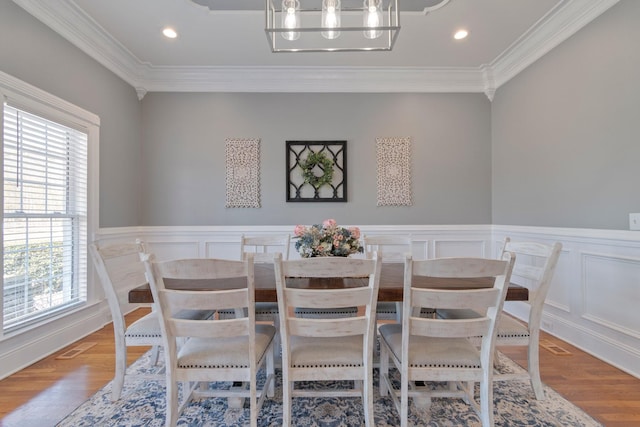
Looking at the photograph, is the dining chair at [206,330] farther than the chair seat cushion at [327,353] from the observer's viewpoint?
No

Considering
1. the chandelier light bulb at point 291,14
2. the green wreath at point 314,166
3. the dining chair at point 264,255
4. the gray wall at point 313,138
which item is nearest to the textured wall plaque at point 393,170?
the gray wall at point 313,138

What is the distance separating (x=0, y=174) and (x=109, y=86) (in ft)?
5.05

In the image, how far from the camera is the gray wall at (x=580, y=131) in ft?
6.97

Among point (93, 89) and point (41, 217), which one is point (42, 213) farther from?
point (93, 89)

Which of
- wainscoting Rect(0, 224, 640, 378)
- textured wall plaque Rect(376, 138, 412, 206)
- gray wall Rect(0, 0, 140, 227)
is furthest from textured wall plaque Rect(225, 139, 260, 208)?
textured wall plaque Rect(376, 138, 412, 206)

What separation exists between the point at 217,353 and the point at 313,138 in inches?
110

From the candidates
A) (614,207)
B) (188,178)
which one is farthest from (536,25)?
(188,178)

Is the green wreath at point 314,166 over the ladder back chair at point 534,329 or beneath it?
over

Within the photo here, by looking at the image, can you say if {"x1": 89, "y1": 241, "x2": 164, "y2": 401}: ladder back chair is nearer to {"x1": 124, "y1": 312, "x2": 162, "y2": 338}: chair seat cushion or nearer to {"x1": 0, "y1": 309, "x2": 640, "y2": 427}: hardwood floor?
{"x1": 124, "y1": 312, "x2": 162, "y2": 338}: chair seat cushion

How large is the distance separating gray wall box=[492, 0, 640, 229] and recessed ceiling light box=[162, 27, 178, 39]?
11.8 feet

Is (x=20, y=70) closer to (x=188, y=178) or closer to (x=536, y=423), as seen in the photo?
(x=188, y=178)

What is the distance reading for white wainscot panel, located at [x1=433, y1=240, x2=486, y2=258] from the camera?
371 centimetres

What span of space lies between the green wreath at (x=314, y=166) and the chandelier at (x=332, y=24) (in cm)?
119

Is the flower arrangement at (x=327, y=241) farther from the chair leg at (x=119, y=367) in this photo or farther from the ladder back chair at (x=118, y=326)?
the chair leg at (x=119, y=367)
